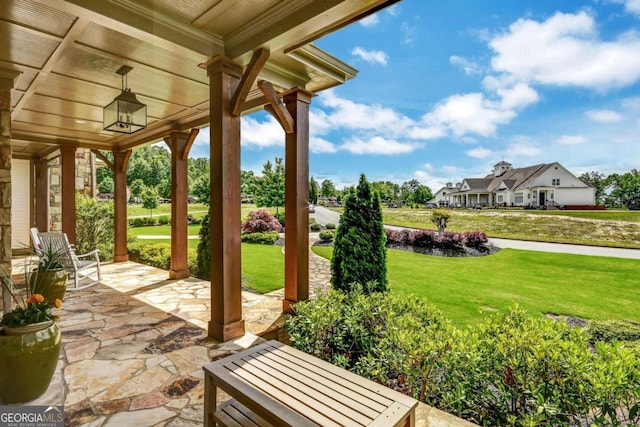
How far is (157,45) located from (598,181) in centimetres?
1329

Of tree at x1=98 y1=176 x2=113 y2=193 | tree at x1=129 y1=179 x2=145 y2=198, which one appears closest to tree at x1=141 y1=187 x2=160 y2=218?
tree at x1=129 y1=179 x2=145 y2=198

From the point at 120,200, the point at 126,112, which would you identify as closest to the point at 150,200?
the point at 120,200

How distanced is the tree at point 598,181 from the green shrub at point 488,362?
29.5 ft

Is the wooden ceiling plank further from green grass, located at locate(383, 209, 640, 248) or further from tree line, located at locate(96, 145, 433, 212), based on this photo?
green grass, located at locate(383, 209, 640, 248)

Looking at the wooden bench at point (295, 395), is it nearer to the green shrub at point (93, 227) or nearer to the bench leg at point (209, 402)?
the bench leg at point (209, 402)

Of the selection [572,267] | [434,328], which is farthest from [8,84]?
[572,267]

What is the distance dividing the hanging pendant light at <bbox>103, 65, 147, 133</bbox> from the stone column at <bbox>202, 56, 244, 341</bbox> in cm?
96

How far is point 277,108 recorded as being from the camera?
326 centimetres

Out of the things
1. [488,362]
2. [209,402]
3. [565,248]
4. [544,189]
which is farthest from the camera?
[544,189]

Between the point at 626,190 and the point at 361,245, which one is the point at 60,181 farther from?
the point at 626,190

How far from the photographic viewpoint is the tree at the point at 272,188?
15.1 meters

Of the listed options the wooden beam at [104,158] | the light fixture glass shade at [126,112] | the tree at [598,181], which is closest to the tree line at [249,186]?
the wooden beam at [104,158]

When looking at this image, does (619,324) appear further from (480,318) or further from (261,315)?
(261,315)

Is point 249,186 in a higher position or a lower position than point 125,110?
higher
